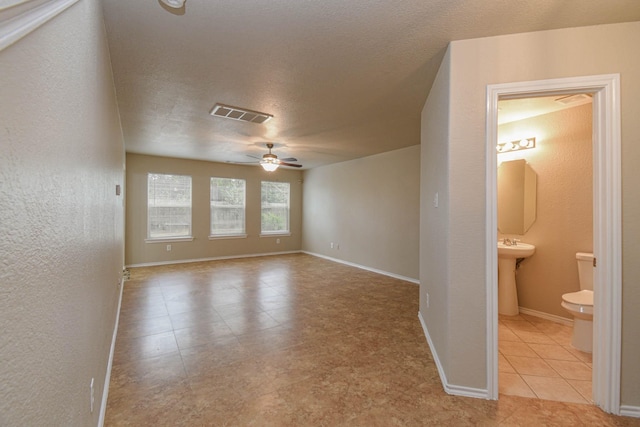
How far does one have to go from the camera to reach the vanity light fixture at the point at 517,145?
3.59 meters

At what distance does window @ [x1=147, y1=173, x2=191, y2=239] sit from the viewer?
6.36 m

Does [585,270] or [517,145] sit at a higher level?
[517,145]

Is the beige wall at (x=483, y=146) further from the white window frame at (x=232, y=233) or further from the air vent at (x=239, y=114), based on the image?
the white window frame at (x=232, y=233)

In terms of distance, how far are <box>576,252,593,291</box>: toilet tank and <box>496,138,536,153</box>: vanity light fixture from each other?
142cm

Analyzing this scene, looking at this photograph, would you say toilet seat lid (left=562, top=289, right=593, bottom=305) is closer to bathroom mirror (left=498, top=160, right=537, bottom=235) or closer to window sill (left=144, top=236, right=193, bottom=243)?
bathroom mirror (left=498, top=160, right=537, bottom=235)

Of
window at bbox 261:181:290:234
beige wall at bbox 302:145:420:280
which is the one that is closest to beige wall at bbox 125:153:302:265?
window at bbox 261:181:290:234

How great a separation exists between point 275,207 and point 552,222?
6.29m

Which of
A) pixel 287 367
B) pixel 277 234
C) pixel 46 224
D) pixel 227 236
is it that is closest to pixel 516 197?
pixel 287 367

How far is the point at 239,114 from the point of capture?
3469 mm

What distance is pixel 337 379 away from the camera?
2223 mm

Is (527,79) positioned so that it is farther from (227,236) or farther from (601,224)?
(227,236)

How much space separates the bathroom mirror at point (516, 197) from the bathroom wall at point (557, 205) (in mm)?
71

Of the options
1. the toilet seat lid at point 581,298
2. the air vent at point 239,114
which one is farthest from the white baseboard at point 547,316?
the air vent at point 239,114

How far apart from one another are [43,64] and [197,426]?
196 cm
